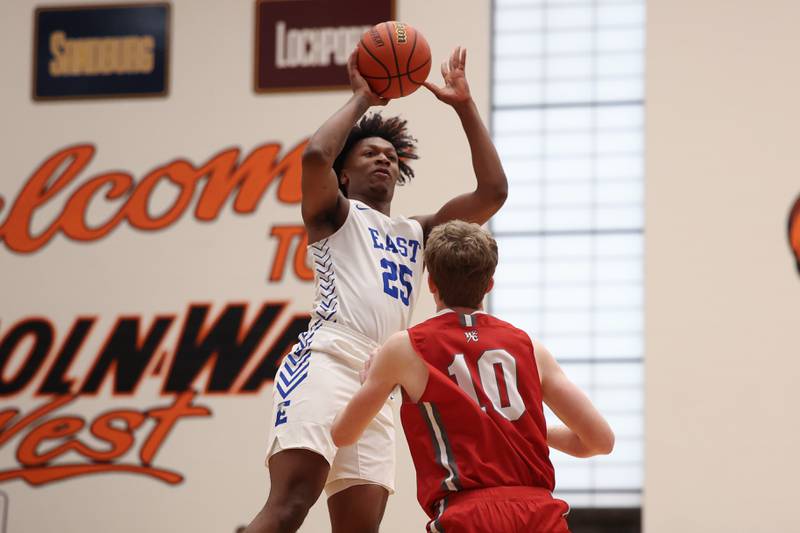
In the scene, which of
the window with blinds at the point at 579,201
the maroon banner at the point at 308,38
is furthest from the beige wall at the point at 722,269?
the maroon banner at the point at 308,38

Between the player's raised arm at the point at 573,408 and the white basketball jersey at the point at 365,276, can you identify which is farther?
the white basketball jersey at the point at 365,276

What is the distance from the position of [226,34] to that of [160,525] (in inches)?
146

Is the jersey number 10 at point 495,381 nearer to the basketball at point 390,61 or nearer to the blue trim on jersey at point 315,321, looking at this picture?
the blue trim on jersey at point 315,321

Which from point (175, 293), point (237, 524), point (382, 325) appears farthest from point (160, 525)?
point (382, 325)

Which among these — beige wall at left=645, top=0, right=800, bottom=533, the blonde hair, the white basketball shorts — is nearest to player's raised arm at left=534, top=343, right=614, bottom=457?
the blonde hair

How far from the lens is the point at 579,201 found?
8664mm

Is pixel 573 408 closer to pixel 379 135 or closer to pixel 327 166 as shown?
pixel 327 166

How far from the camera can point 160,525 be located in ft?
28.1

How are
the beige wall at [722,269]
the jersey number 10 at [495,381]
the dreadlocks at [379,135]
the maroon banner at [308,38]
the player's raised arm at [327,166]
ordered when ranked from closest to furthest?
the jersey number 10 at [495,381], the player's raised arm at [327,166], the dreadlocks at [379,135], the beige wall at [722,269], the maroon banner at [308,38]

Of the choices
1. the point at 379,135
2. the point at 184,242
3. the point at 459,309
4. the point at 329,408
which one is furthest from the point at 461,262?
the point at 184,242

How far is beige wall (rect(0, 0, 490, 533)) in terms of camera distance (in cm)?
859

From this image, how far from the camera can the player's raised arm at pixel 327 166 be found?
4.06 meters

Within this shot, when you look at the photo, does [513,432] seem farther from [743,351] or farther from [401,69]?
[743,351]

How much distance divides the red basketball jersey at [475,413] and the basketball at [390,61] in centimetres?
158
